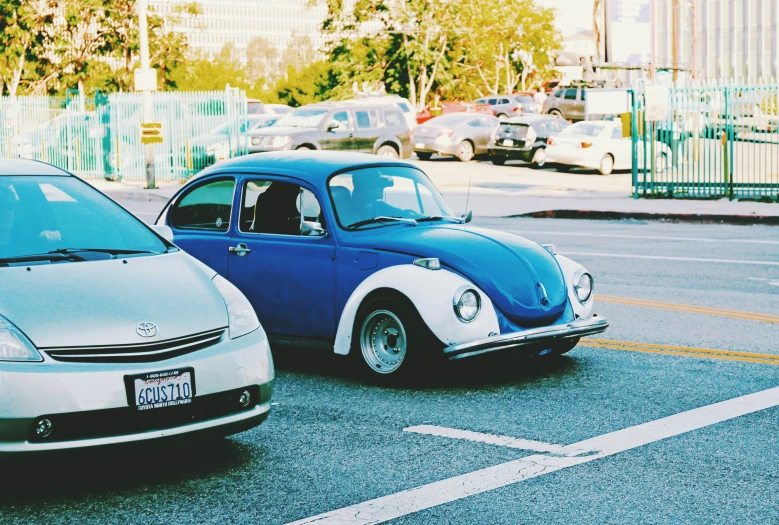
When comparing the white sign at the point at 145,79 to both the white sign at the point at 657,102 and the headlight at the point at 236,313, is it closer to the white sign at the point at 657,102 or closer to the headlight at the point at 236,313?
the white sign at the point at 657,102

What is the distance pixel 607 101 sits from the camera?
1689 inches

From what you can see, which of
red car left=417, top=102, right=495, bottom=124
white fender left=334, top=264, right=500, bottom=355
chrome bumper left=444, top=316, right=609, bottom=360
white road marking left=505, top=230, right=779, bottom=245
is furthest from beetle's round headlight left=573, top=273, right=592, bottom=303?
red car left=417, top=102, right=495, bottom=124

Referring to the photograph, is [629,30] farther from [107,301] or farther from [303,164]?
[107,301]

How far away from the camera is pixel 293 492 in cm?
547

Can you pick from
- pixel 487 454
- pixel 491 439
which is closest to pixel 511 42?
pixel 491 439

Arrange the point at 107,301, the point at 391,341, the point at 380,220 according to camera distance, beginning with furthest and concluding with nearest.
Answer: the point at 380,220
the point at 391,341
the point at 107,301

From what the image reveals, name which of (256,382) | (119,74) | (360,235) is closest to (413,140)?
(119,74)

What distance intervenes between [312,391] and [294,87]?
78.4 meters

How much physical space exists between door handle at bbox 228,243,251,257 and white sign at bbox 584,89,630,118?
35.4m

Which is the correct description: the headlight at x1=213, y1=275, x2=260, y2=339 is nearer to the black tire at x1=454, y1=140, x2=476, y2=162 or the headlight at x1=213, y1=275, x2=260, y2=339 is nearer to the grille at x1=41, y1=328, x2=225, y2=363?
the grille at x1=41, y1=328, x2=225, y2=363

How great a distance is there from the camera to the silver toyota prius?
5.03 metres

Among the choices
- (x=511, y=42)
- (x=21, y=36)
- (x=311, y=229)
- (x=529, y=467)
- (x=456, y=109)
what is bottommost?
(x=529, y=467)

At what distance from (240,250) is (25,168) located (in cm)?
218

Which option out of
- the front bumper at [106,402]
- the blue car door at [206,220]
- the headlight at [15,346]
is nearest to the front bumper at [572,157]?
the blue car door at [206,220]
